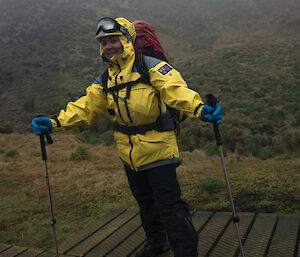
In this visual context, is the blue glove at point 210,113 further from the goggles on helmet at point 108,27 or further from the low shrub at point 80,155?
the low shrub at point 80,155

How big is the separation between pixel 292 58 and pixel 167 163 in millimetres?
22402

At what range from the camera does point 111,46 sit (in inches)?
114

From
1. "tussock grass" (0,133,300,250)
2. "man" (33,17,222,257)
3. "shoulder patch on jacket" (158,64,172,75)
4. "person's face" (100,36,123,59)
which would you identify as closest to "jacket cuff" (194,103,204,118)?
"man" (33,17,222,257)

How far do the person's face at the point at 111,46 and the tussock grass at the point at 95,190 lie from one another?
2811 millimetres

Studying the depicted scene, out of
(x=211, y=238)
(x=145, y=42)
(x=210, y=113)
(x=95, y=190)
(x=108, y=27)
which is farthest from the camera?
(x=95, y=190)

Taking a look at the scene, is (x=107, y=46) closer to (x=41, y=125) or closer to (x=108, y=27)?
(x=108, y=27)

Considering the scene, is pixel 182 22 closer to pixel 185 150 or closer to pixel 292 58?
pixel 292 58

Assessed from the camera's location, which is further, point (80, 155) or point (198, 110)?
point (80, 155)

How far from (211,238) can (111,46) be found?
2464mm

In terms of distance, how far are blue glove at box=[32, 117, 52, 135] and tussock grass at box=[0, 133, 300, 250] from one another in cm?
190

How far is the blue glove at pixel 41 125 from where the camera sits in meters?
3.07

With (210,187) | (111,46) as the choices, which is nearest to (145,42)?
(111,46)

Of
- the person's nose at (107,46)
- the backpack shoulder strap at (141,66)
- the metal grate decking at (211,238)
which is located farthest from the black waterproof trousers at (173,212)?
the person's nose at (107,46)

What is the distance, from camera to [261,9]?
166ft
